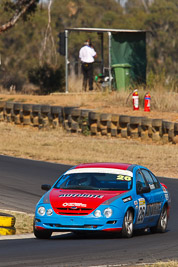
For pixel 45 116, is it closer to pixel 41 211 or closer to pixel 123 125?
pixel 123 125

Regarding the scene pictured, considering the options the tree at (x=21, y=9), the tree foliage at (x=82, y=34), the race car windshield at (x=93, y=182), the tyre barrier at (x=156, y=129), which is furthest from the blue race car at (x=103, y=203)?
the tree foliage at (x=82, y=34)

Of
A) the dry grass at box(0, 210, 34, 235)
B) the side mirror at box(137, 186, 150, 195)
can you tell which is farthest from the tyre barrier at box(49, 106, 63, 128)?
the side mirror at box(137, 186, 150, 195)

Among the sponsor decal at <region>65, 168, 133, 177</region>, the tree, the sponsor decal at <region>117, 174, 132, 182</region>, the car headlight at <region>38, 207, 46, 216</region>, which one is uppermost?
the tree

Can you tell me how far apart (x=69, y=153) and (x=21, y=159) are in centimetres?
244

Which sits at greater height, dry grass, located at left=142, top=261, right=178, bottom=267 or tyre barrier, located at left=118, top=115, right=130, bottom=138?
dry grass, located at left=142, top=261, right=178, bottom=267

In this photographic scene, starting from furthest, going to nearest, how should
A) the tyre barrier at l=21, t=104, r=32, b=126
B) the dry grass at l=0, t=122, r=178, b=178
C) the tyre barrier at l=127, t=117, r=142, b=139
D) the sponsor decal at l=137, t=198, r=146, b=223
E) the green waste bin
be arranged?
the green waste bin
the tyre barrier at l=21, t=104, r=32, b=126
the tyre barrier at l=127, t=117, r=142, b=139
the dry grass at l=0, t=122, r=178, b=178
the sponsor decal at l=137, t=198, r=146, b=223

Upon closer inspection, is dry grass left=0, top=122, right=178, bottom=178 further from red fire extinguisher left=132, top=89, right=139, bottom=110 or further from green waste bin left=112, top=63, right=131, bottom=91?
green waste bin left=112, top=63, right=131, bottom=91

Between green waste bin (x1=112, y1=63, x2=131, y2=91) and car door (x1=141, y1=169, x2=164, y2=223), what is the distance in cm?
Answer: 2103

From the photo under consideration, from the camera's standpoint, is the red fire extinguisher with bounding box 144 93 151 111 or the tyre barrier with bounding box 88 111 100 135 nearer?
the tyre barrier with bounding box 88 111 100 135

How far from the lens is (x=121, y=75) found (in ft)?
110

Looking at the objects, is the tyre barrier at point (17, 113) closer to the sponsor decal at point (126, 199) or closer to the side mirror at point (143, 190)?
the side mirror at point (143, 190)

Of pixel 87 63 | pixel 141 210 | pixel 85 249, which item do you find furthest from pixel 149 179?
pixel 87 63

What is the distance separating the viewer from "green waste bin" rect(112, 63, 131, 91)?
109 feet

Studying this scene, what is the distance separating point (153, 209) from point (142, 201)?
0.54 meters
